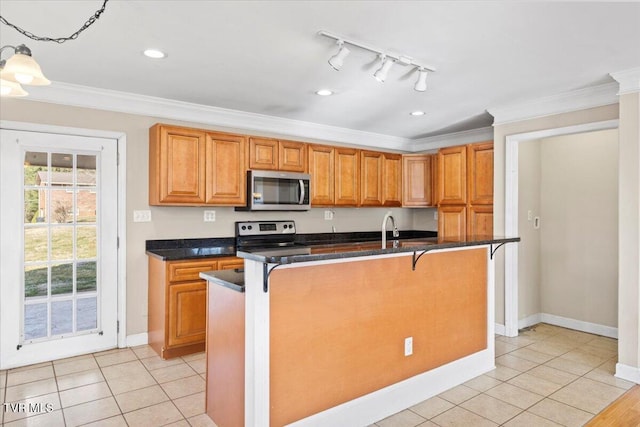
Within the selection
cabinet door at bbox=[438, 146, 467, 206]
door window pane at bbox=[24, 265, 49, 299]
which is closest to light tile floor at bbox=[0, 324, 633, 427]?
door window pane at bbox=[24, 265, 49, 299]

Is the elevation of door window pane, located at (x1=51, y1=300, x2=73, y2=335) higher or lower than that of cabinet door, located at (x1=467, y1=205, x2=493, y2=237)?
lower

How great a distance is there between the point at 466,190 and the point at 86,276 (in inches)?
158

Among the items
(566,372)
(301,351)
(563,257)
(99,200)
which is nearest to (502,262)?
Answer: (563,257)

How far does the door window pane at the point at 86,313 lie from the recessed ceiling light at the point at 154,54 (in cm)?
226

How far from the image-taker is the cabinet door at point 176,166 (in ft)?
11.9

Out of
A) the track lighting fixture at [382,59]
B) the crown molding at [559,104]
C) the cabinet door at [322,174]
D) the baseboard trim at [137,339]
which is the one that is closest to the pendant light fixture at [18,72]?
the track lighting fixture at [382,59]

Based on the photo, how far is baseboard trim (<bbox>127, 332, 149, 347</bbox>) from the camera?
148 inches

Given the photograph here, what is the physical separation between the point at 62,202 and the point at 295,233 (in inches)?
93.3

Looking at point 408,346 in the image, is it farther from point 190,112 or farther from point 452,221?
point 190,112

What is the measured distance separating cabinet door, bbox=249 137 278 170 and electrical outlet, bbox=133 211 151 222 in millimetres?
1101

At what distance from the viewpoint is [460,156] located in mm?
4613

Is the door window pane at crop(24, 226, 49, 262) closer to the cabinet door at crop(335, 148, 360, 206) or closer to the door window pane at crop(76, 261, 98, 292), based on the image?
the door window pane at crop(76, 261, 98, 292)

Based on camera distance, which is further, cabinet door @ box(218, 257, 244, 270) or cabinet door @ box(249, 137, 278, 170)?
cabinet door @ box(249, 137, 278, 170)

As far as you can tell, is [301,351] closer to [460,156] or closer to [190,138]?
[190,138]
